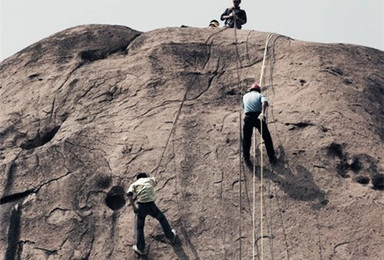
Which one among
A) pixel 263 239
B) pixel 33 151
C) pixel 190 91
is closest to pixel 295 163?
pixel 263 239

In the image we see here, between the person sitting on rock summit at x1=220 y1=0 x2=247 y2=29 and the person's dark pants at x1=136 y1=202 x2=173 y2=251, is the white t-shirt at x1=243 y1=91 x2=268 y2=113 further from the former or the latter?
the person sitting on rock summit at x1=220 y1=0 x2=247 y2=29

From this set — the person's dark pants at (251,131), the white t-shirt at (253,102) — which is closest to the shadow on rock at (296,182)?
the person's dark pants at (251,131)

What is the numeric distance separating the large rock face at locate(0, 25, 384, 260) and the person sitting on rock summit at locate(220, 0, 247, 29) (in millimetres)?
1237

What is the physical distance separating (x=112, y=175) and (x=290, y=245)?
3.20 meters

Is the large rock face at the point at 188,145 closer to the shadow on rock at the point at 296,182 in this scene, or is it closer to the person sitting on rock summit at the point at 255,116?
the shadow on rock at the point at 296,182

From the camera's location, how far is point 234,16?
16438 mm

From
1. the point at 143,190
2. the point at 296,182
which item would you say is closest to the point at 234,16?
the point at 296,182

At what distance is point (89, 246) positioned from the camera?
38.8 feet

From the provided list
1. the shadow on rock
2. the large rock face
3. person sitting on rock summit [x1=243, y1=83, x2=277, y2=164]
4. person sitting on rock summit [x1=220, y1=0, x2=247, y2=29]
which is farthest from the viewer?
person sitting on rock summit [x1=220, y1=0, x2=247, y2=29]

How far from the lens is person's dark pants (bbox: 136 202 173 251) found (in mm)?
11367

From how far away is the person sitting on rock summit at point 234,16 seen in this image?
16484 mm

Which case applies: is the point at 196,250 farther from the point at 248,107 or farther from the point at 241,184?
the point at 248,107

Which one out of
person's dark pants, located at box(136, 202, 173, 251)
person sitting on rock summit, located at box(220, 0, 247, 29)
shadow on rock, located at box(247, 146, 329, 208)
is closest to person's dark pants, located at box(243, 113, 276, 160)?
shadow on rock, located at box(247, 146, 329, 208)

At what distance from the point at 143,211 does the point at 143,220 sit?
0.44 feet
